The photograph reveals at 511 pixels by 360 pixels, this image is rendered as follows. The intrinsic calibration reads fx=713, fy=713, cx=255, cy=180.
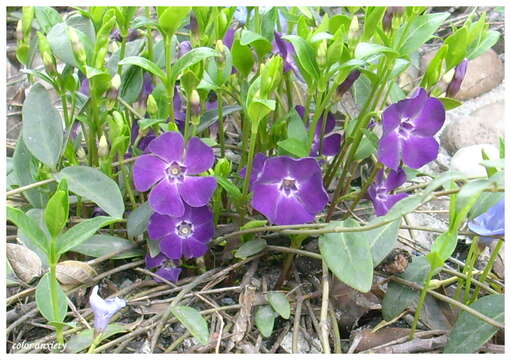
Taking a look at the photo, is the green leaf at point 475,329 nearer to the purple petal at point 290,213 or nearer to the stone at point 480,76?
the purple petal at point 290,213

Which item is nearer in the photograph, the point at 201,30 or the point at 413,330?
the point at 413,330

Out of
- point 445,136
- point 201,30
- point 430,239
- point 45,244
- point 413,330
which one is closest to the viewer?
point 45,244

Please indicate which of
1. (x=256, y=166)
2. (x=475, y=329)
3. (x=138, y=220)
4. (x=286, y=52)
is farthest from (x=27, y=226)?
(x=475, y=329)

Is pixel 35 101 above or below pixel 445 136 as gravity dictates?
above

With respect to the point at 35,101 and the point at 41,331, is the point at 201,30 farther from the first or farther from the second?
the point at 41,331
